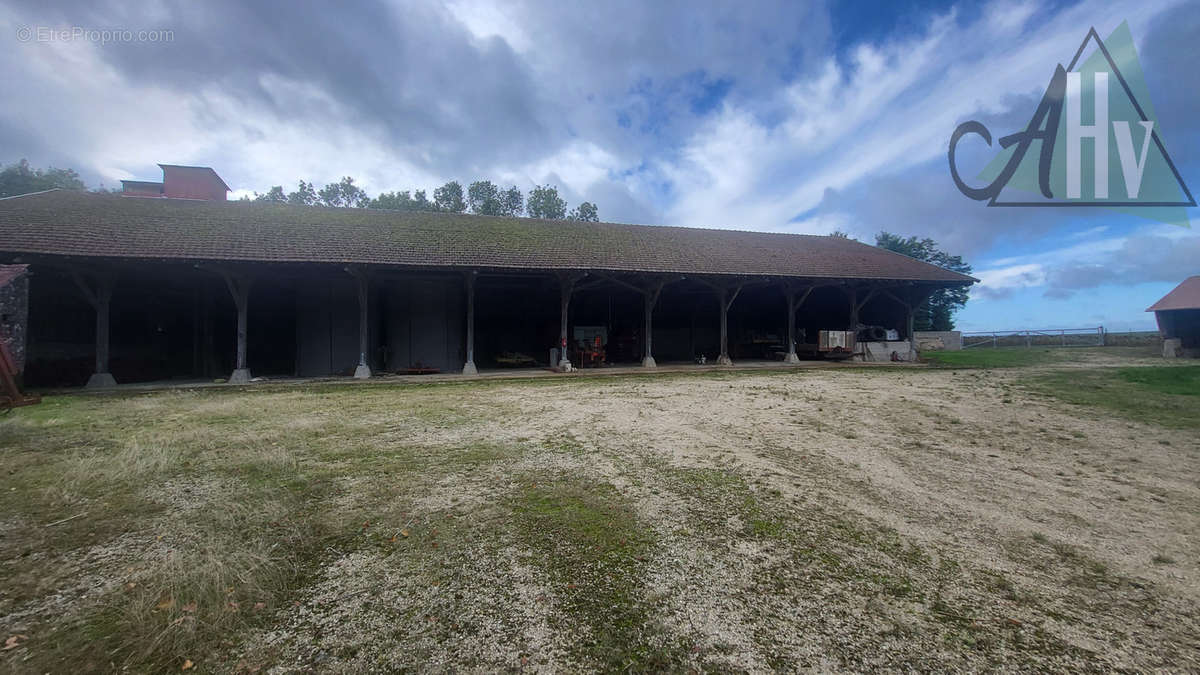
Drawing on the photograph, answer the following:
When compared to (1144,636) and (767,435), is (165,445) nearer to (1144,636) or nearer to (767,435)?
(767,435)

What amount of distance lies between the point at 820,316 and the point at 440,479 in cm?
1905

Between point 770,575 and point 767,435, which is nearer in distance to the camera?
point 770,575

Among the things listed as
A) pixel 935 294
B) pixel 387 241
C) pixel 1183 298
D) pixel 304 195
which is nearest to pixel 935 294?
pixel 935 294

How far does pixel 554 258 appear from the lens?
13422mm

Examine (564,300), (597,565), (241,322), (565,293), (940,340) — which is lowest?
(597,565)

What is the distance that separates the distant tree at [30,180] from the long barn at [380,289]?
30.8m

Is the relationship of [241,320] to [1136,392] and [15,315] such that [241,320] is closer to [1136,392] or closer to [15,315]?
[15,315]

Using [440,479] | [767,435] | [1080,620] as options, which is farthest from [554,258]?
[1080,620]

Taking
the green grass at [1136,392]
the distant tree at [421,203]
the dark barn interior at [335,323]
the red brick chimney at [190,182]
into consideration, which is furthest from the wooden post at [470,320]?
the distant tree at [421,203]

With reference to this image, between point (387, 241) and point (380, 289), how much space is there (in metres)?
1.76

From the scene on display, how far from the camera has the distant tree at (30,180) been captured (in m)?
32.0

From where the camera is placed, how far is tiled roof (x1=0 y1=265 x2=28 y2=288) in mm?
9028

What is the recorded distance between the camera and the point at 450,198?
37.7m

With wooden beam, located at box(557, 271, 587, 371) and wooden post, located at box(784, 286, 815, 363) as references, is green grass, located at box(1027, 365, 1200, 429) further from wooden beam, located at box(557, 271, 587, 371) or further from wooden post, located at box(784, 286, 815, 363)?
wooden beam, located at box(557, 271, 587, 371)
